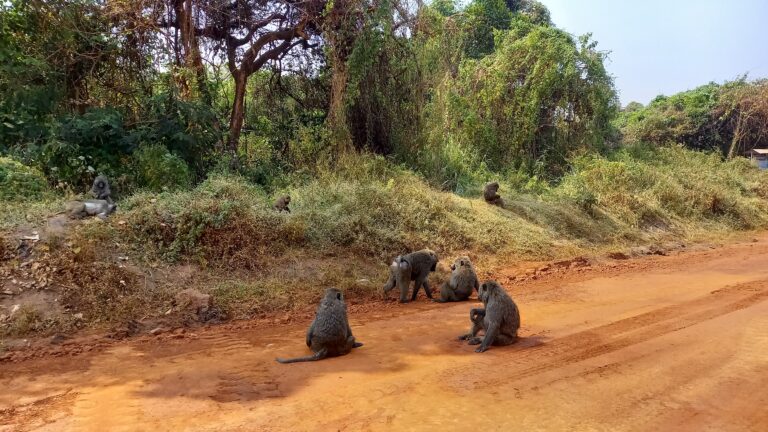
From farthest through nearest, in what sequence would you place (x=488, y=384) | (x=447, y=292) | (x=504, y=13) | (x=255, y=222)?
1. (x=504, y=13)
2. (x=255, y=222)
3. (x=447, y=292)
4. (x=488, y=384)

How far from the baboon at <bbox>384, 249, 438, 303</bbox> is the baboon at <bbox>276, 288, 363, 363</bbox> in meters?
2.42

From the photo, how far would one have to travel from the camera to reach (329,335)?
5.22m

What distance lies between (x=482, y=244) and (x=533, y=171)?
24.9 ft

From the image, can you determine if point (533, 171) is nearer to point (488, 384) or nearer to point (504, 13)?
point (504, 13)

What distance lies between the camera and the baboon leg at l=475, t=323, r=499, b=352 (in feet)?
17.6

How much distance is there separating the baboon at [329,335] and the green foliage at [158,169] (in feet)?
17.4

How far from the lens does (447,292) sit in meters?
7.71

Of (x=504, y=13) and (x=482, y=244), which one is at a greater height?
(x=504, y=13)

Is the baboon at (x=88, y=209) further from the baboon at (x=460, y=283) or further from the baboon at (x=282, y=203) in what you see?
the baboon at (x=460, y=283)

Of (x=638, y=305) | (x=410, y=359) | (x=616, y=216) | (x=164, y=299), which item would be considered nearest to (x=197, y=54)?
(x=164, y=299)

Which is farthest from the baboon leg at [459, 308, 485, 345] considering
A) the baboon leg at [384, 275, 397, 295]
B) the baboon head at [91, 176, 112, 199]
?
the baboon head at [91, 176, 112, 199]

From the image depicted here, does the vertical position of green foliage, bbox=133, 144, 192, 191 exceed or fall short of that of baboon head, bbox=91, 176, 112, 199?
it exceeds it

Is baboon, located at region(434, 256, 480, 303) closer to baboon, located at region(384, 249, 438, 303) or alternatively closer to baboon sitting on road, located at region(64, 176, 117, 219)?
baboon, located at region(384, 249, 438, 303)

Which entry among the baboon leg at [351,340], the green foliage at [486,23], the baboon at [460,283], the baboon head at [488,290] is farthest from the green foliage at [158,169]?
the green foliage at [486,23]
